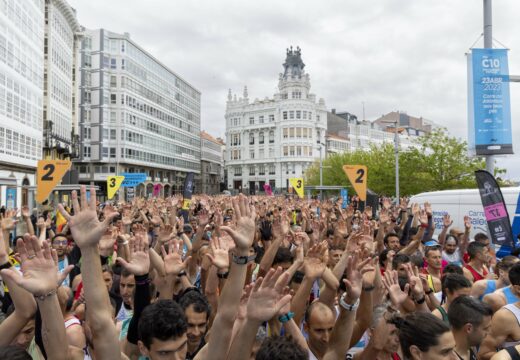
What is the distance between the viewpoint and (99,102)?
58.6 m

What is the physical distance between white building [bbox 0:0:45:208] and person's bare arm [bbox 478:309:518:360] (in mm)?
27791

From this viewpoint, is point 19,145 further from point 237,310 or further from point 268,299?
point 268,299

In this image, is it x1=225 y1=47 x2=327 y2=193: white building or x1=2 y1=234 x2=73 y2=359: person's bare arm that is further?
x1=225 y1=47 x2=327 y2=193: white building

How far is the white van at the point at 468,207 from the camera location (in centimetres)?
1050

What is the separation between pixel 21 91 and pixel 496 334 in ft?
111

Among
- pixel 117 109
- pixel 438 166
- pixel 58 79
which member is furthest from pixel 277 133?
pixel 438 166

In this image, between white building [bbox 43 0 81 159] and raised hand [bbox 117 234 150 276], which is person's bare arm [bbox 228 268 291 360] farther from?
white building [bbox 43 0 81 159]

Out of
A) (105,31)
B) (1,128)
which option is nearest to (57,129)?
(1,128)

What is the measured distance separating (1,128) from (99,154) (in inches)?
1239

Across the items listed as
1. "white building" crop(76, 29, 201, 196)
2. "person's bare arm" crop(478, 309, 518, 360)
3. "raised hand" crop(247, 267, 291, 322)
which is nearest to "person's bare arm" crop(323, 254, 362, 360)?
"raised hand" crop(247, 267, 291, 322)

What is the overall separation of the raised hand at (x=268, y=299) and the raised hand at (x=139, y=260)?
1.26m

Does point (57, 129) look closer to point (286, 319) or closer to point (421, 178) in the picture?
point (421, 178)

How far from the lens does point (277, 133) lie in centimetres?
8494

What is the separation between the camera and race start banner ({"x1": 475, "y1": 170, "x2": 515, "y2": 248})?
7.91 metres
